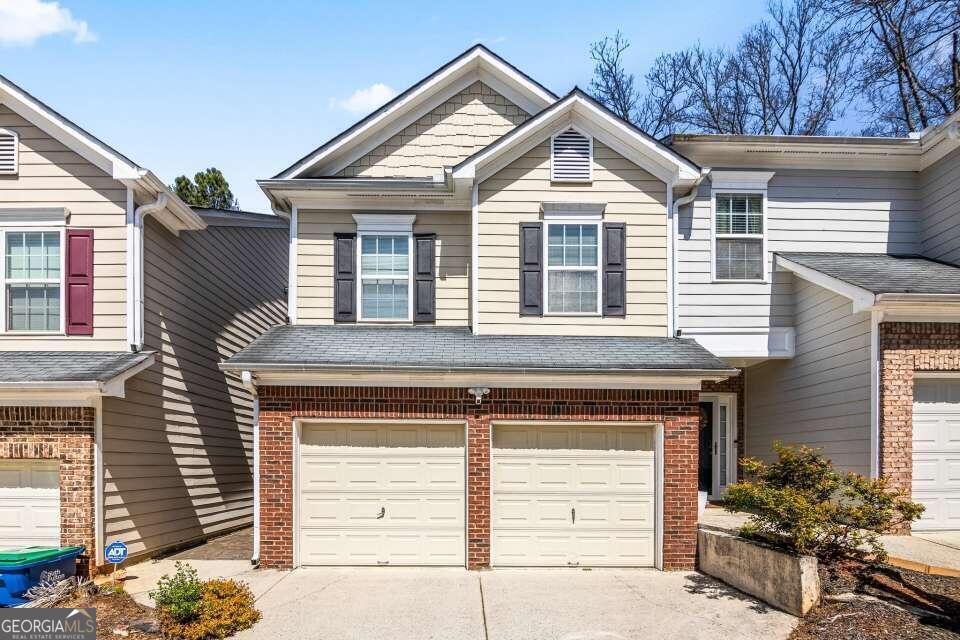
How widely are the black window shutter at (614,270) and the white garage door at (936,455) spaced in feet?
14.6

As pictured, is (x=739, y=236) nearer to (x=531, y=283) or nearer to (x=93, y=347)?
(x=531, y=283)

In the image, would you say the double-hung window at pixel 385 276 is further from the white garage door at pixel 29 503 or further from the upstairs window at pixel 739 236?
the upstairs window at pixel 739 236

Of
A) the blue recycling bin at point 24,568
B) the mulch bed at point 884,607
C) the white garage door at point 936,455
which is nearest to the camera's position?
the mulch bed at point 884,607

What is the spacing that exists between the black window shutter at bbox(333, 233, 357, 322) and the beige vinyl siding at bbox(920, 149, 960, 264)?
10042 mm

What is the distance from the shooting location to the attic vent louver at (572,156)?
11125 millimetres

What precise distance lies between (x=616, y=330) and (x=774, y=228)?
3904 mm

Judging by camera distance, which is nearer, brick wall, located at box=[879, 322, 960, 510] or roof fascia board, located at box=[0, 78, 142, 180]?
brick wall, located at box=[879, 322, 960, 510]

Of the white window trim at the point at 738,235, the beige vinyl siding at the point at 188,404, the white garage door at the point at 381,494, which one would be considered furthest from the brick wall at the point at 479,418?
the white window trim at the point at 738,235

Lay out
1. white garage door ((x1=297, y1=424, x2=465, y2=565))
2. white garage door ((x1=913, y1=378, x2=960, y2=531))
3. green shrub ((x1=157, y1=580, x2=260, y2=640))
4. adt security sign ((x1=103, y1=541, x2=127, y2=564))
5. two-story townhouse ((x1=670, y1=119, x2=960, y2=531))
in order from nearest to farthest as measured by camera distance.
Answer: green shrub ((x1=157, y1=580, x2=260, y2=640)) < adt security sign ((x1=103, y1=541, x2=127, y2=564)) < white garage door ((x1=297, y1=424, x2=465, y2=565)) < white garage door ((x1=913, y1=378, x2=960, y2=531)) < two-story townhouse ((x1=670, y1=119, x2=960, y2=531))

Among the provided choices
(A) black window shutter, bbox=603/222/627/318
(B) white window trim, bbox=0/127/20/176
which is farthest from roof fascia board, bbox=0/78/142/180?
(A) black window shutter, bbox=603/222/627/318

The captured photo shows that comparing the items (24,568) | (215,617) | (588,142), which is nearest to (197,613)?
(215,617)

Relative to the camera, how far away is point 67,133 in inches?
406

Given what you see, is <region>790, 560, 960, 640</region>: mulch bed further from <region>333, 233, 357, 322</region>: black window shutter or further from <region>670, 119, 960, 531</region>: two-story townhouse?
<region>333, 233, 357, 322</region>: black window shutter

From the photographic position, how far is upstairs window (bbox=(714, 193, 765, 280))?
12305mm
